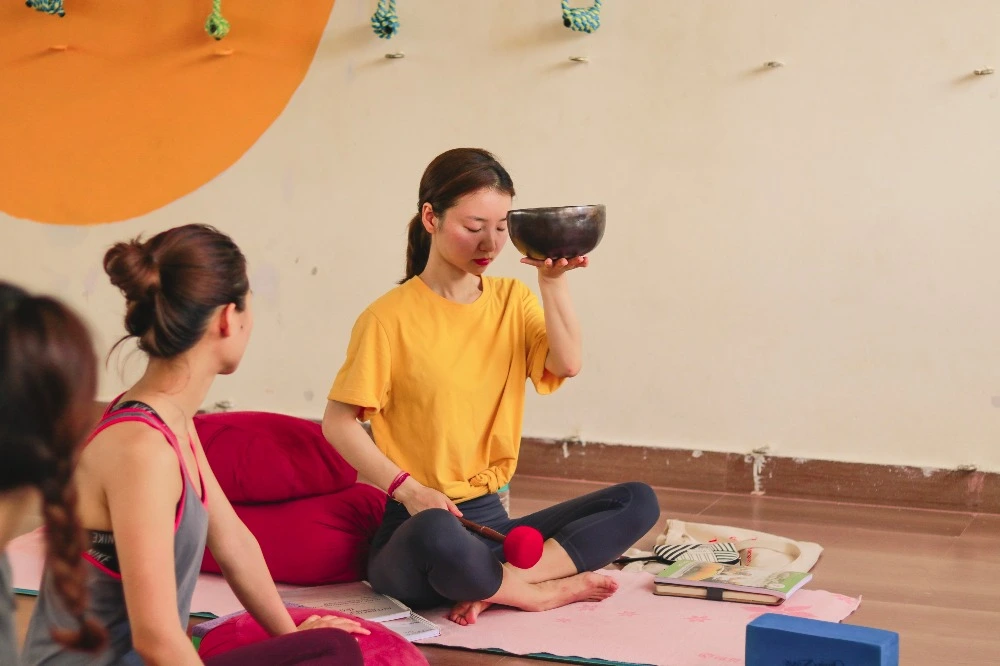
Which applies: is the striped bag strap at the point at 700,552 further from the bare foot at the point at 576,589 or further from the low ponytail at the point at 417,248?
the low ponytail at the point at 417,248

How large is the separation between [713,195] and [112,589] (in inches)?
90.1

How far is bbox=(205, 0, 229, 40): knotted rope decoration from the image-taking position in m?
3.59

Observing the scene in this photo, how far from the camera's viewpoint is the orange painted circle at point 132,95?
364 cm

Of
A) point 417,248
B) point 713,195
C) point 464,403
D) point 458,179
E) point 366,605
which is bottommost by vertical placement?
point 366,605

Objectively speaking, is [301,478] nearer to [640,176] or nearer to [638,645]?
[638,645]

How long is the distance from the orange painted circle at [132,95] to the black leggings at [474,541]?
186cm

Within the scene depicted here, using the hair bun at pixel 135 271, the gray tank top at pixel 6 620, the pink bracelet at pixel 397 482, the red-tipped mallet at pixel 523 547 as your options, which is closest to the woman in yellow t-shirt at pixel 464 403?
the pink bracelet at pixel 397 482

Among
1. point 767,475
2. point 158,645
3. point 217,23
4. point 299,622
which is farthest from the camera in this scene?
point 217,23

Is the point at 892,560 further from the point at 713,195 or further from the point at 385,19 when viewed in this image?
the point at 385,19

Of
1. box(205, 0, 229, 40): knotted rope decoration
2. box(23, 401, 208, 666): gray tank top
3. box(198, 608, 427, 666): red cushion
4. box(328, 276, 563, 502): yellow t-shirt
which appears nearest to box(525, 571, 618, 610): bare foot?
box(328, 276, 563, 502): yellow t-shirt

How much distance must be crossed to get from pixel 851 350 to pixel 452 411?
139 cm

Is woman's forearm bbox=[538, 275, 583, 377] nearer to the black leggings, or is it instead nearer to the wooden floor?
the black leggings

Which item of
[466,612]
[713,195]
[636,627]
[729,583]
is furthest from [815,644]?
[713,195]

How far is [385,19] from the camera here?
3432mm
